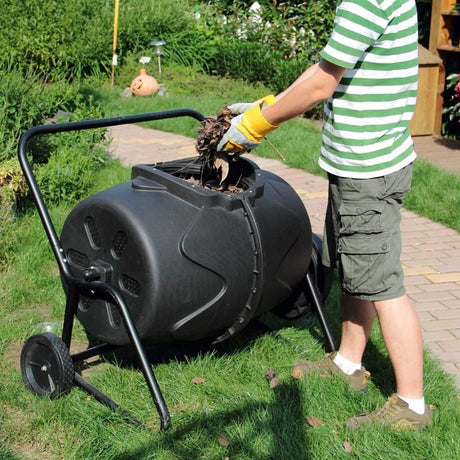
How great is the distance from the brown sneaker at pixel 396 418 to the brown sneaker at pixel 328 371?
26 cm

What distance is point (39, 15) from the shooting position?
1191 centimetres

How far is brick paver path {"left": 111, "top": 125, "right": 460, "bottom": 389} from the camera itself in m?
3.83

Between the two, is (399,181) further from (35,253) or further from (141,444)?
(35,253)

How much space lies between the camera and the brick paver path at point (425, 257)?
151 inches

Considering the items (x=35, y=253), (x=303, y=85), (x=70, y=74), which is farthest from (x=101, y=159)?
(x=70, y=74)

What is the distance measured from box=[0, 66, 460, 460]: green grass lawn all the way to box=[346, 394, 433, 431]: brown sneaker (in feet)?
0.11

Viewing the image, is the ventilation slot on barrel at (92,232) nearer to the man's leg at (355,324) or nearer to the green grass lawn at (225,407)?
the green grass lawn at (225,407)

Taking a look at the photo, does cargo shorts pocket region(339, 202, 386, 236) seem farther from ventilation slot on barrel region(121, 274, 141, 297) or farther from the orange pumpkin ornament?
the orange pumpkin ornament

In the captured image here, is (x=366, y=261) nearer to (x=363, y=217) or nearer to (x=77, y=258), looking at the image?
(x=363, y=217)

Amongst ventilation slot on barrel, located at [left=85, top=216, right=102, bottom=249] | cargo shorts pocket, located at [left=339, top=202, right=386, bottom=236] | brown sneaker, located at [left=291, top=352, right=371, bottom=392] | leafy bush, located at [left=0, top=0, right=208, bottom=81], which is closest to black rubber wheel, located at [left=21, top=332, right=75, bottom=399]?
ventilation slot on barrel, located at [left=85, top=216, right=102, bottom=249]

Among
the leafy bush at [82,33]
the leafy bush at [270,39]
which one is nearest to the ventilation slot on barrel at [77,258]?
the leafy bush at [270,39]

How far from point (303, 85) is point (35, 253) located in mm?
2481

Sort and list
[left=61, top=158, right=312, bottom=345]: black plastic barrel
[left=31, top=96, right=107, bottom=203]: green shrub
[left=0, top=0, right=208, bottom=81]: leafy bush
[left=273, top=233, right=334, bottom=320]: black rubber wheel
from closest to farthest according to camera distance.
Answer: [left=61, top=158, right=312, bottom=345]: black plastic barrel, [left=273, top=233, right=334, bottom=320]: black rubber wheel, [left=31, top=96, right=107, bottom=203]: green shrub, [left=0, top=0, right=208, bottom=81]: leafy bush

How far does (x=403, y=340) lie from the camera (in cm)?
287
